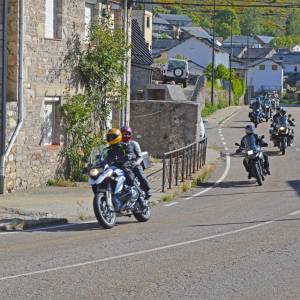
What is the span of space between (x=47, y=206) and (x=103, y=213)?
3364 millimetres

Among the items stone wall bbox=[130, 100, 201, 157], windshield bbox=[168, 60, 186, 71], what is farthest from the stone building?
windshield bbox=[168, 60, 186, 71]

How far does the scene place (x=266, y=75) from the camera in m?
135

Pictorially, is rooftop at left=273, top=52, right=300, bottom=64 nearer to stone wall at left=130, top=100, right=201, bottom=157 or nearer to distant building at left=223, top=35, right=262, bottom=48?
distant building at left=223, top=35, right=262, bottom=48

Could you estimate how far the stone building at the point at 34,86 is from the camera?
813 inches

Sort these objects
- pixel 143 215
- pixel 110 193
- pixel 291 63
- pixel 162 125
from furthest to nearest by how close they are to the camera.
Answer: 1. pixel 291 63
2. pixel 162 125
3. pixel 143 215
4. pixel 110 193

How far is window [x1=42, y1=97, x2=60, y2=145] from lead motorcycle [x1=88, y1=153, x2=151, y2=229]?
22.8 ft

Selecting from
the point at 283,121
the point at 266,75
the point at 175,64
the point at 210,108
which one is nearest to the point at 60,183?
the point at 283,121

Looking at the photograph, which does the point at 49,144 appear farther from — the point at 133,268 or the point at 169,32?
the point at 169,32

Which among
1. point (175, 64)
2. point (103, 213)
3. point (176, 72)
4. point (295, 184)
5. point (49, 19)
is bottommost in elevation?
point (295, 184)

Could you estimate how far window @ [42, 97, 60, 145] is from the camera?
2298 centimetres

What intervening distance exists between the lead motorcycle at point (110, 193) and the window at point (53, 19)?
7549 mm

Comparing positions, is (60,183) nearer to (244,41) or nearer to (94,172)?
(94,172)

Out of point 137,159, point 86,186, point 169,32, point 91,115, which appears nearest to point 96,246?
point 137,159

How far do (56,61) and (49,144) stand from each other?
206 centimetres
